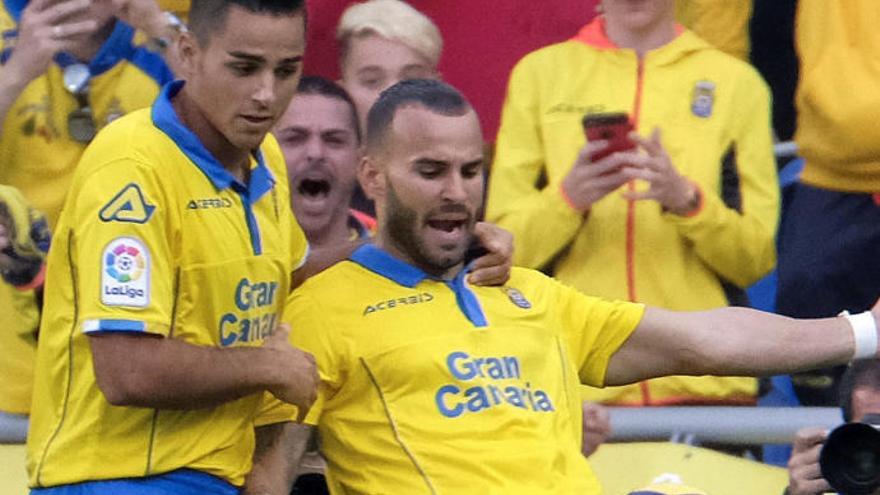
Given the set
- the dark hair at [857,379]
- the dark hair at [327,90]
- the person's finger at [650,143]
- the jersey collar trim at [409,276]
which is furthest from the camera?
the dark hair at [327,90]

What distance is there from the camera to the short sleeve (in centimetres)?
479

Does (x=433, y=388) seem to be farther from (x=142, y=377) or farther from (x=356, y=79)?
(x=356, y=79)

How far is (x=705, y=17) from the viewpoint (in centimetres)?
714

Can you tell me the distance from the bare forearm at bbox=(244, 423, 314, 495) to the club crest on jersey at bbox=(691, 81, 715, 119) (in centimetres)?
200

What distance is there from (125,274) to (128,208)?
0.45 ft

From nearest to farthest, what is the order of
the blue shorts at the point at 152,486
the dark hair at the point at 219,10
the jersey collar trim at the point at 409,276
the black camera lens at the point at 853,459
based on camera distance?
the blue shorts at the point at 152,486 < the dark hair at the point at 219,10 < the black camera lens at the point at 853,459 < the jersey collar trim at the point at 409,276

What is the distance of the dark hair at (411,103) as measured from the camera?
5.02 metres

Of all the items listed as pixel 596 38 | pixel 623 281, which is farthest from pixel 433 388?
pixel 596 38

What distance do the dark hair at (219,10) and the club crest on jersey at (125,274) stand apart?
0.52 metres

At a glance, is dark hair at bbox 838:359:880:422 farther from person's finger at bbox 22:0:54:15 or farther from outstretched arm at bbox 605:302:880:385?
person's finger at bbox 22:0:54:15

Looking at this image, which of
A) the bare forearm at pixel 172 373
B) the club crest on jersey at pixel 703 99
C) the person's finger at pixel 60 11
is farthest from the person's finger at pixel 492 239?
the person's finger at pixel 60 11

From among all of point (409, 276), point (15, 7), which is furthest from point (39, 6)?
point (409, 276)

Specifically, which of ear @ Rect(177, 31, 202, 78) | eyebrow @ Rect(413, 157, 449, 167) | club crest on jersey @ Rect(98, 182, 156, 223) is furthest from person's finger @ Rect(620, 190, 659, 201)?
club crest on jersey @ Rect(98, 182, 156, 223)

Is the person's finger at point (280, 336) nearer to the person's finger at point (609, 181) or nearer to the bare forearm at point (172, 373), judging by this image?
the bare forearm at point (172, 373)
